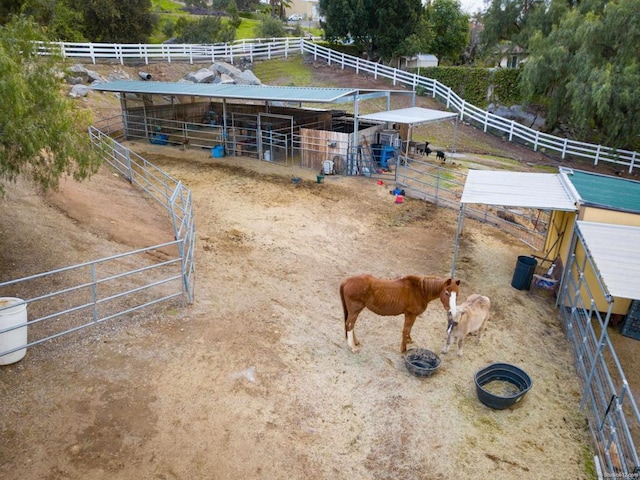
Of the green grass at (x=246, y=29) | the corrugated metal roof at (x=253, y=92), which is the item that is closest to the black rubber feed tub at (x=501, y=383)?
the corrugated metal roof at (x=253, y=92)

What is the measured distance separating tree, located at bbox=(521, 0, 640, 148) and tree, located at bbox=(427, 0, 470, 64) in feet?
51.0

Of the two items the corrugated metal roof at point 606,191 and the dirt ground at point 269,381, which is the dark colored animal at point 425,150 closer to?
the corrugated metal roof at point 606,191

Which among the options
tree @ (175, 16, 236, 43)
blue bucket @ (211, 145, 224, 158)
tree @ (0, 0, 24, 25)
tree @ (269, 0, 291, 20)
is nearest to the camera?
blue bucket @ (211, 145, 224, 158)

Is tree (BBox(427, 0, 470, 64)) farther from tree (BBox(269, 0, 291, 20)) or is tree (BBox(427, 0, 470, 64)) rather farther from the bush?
tree (BBox(269, 0, 291, 20))

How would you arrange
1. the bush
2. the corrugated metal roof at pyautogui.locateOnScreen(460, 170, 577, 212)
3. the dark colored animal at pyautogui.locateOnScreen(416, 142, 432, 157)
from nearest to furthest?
the corrugated metal roof at pyautogui.locateOnScreen(460, 170, 577, 212), the dark colored animal at pyautogui.locateOnScreen(416, 142, 432, 157), the bush

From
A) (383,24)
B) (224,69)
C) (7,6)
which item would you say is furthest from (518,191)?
(383,24)

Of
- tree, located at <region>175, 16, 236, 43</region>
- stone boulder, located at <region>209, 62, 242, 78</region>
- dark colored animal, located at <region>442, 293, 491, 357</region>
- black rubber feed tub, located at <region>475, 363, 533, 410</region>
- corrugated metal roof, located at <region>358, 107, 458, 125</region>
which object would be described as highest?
tree, located at <region>175, 16, 236, 43</region>

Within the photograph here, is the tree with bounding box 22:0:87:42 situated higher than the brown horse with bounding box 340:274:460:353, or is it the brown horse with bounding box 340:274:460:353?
the tree with bounding box 22:0:87:42

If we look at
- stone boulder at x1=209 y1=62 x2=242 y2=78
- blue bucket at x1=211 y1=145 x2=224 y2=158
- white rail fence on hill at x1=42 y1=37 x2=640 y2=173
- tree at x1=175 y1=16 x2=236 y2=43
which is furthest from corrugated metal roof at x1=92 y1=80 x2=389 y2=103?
tree at x1=175 y1=16 x2=236 y2=43

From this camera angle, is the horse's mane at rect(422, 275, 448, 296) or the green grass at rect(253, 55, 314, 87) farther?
the green grass at rect(253, 55, 314, 87)

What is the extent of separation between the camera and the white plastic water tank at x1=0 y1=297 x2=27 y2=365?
572 cm

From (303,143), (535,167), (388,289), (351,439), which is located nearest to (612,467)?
Result: (351,439)

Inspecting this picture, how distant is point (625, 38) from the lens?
18.8 m

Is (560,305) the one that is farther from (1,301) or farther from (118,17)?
(118,17)
